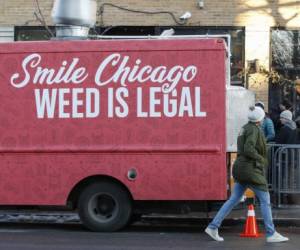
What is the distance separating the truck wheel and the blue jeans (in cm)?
140

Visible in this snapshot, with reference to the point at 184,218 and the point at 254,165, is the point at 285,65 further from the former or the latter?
the point at 254,165

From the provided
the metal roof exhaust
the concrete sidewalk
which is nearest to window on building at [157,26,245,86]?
the concrete sidewalk

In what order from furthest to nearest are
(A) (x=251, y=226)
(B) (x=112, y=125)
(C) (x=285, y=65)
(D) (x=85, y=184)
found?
(C) (x=285, y=65), (D) (x=85, y=184), (B) (x=112, y=125), (A) (x=251, y=226)

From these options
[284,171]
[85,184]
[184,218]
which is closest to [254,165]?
[284,171]

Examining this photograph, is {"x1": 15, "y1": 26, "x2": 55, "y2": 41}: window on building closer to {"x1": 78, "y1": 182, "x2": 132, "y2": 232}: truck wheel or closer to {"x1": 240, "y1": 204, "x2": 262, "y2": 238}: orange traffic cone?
{"x1": 78, "y1": 182, "x2": 132, "y2": 232}: truck wheel

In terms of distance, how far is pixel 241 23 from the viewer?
54.3 ft

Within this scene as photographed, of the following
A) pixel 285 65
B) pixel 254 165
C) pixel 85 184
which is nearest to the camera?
pixel 254 165

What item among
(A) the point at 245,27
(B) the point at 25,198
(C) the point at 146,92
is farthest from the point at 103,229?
(A) the point at 245,27

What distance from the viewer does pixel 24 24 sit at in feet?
55.8

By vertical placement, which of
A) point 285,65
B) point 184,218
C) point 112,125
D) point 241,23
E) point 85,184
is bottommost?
point 184,218

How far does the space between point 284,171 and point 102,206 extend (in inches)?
129

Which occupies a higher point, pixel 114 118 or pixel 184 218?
pixel 114 118

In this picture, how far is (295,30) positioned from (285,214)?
610cm

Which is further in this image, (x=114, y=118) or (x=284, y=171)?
(x=284, y=171)
